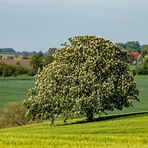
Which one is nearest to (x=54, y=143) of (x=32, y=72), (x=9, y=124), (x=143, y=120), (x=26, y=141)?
(x=26, y=141)

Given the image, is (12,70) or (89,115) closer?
(89,115)

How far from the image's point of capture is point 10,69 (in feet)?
578

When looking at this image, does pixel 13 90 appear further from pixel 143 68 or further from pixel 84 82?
pixel 84 82

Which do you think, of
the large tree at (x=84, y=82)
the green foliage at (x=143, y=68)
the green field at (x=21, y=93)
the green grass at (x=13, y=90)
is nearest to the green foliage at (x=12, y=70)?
the green grass at (x=13, y=90)

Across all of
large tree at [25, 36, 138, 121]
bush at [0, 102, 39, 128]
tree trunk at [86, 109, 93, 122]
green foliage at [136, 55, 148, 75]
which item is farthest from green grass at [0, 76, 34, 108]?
tree trunk at [86, 109, 93, 122]

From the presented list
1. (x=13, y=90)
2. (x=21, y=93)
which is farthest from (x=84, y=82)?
(x=13, y=90)

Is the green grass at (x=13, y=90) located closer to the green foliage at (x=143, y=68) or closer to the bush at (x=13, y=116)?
the bush at (x=13, y=116)

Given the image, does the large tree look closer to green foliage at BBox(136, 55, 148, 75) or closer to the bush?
the bush

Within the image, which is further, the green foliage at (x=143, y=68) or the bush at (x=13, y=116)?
the green foliage at (x=143, y=68)

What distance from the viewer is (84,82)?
45.7 metres

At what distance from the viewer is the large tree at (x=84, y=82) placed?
45559 millimetres

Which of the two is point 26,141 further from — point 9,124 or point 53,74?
point 9,124

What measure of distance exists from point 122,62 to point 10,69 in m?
130

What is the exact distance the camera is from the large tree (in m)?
45.6
